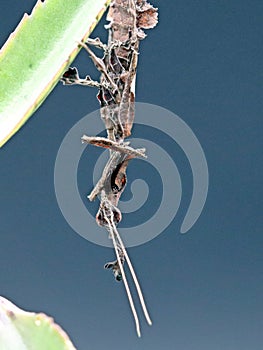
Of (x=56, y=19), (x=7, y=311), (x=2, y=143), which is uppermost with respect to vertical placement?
(x=56, y=19)

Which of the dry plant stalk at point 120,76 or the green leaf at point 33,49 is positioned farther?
the dry plant stalk at point 120,76

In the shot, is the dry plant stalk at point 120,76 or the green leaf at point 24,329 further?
the dry plant stalk at point 120,76

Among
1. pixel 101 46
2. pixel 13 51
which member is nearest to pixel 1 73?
pixel 13 51

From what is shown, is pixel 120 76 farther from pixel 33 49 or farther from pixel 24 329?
pixel 24 329

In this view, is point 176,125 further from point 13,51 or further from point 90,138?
point 13,51

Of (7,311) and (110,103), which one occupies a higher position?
(110,103)

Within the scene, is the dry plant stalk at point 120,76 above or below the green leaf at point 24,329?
above
